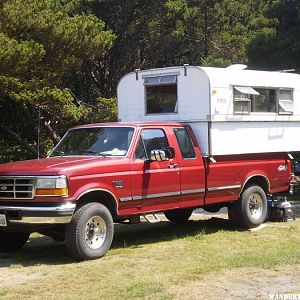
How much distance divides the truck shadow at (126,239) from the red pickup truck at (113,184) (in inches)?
12.7

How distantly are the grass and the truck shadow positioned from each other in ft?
0.05

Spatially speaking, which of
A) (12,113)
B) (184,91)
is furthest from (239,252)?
(12,113)

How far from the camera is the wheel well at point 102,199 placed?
835 centimetres

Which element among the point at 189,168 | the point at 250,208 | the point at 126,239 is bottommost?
the point at 126,239

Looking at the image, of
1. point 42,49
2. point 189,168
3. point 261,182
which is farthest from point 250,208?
point 42,49

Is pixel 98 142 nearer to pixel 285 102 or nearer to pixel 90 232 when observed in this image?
pixel 90 232

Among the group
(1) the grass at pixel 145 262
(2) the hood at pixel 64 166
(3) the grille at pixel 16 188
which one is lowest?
(1) the grass at pixel 145 262

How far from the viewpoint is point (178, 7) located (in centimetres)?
2998

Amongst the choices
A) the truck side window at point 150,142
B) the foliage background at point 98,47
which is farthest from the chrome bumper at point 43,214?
the foliage background at point 98,47

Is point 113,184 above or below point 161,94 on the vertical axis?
below

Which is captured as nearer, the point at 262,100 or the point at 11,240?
the point at 11,240

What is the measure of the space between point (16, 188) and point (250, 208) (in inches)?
192

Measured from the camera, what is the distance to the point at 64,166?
811cm

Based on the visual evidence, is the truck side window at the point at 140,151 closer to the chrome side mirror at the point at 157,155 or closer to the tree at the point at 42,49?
the chrome side mirror at the point at 157,155
